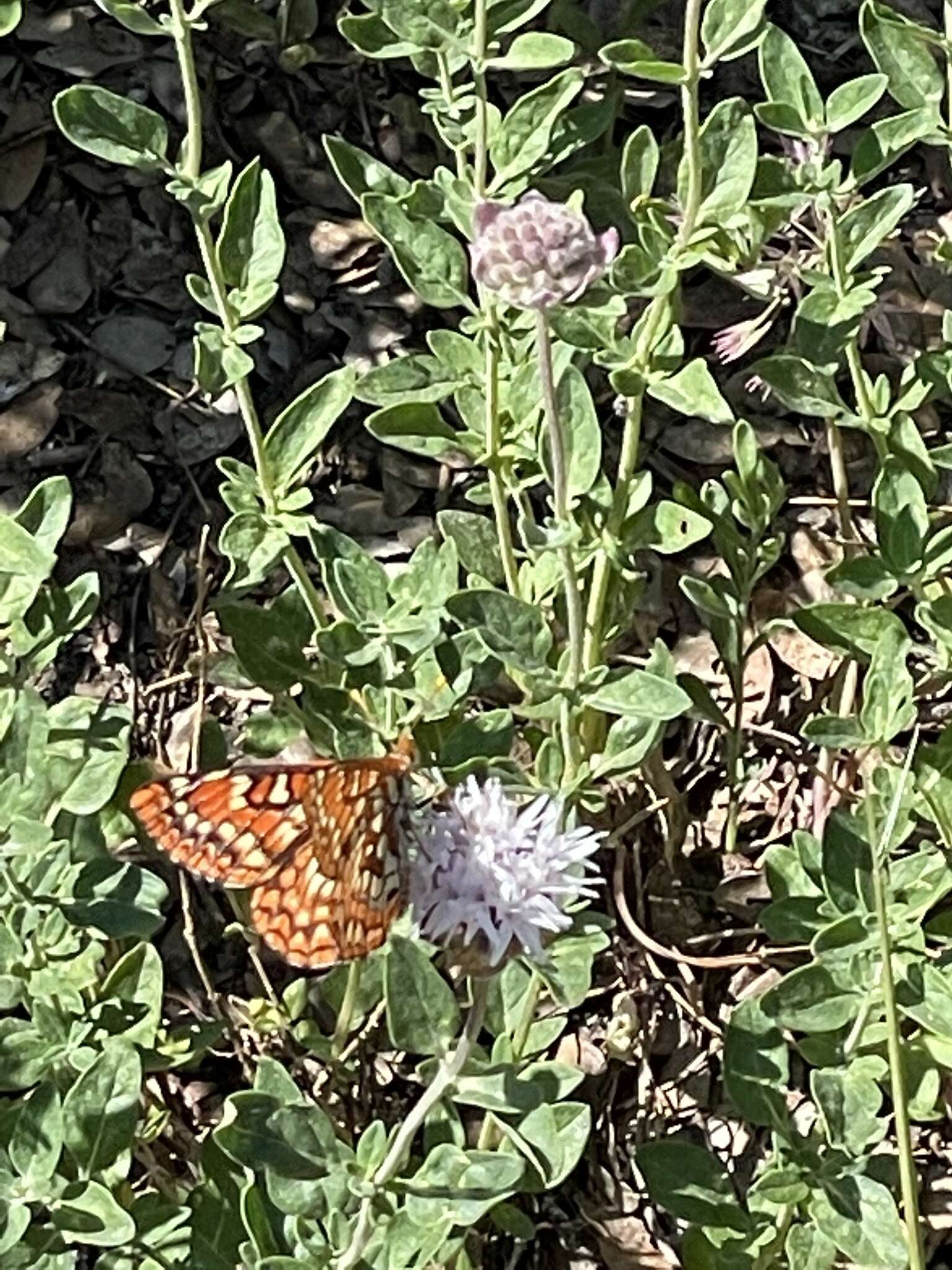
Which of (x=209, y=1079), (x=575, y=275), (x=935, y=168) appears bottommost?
(x=209, y=1079)

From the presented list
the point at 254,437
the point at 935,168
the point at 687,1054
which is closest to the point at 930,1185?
the point at 687,1054

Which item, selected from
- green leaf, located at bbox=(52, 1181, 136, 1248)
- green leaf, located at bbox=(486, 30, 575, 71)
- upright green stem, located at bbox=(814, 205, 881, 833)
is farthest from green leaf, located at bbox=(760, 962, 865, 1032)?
green leaf, located at bbox=(486, 30, 575, 71)

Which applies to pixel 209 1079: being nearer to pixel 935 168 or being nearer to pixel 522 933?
pixel 522 933

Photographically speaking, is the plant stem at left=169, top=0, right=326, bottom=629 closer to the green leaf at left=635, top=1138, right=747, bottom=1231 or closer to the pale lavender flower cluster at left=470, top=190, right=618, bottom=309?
the pale lavender flower cluster at left=470, top=190, right=618, bottom=309

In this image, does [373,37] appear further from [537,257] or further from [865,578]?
[865,578]

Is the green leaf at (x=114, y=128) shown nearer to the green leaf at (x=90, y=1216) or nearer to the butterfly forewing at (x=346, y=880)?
the butterfly forewing at (x=346, y=880)

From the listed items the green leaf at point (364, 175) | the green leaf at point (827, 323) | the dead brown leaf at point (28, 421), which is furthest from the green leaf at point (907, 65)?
the dead brown leaf at point (28, 421)
